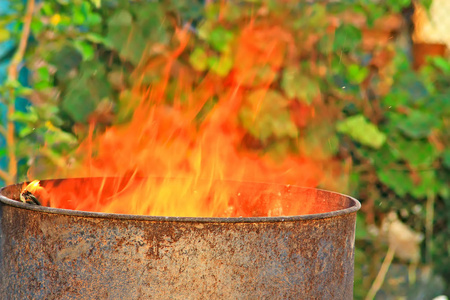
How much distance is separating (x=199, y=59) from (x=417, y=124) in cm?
104

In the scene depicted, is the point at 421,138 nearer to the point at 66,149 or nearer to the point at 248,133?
the point at 248,133

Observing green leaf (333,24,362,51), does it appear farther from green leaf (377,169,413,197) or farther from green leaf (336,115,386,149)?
green leaf (377,169,413,197)

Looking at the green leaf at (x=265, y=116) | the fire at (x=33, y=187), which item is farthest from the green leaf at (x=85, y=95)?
the fire at (x=33, y=187)

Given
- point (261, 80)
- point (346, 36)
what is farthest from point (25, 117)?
point (346, 36)

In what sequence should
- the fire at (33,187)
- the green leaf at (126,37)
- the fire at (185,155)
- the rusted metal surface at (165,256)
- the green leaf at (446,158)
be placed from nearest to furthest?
the rusted metal surface at (165,256) → the fire at (33,187) → the fire at (185,155) → the green leaf at (126,37) → the green leaf at (446,158)

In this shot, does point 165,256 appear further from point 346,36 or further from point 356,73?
point 356,73

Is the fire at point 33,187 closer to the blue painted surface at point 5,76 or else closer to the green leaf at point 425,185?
the blue painted surface at point 5,76

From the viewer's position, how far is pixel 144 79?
268 centimetres

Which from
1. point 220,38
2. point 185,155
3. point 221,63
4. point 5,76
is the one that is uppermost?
point 220,38

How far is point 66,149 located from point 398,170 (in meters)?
1.54

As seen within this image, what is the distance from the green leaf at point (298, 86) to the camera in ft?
8.96

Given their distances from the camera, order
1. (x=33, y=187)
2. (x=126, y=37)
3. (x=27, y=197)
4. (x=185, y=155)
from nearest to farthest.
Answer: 1. (x=27, y=197)
2. (x=33, y=187)
3. (x=185, y=155)
4. (x=126, y=37)

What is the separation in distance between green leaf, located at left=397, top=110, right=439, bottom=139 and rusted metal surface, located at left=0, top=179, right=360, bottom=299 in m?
1.54

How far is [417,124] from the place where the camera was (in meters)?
2.94
